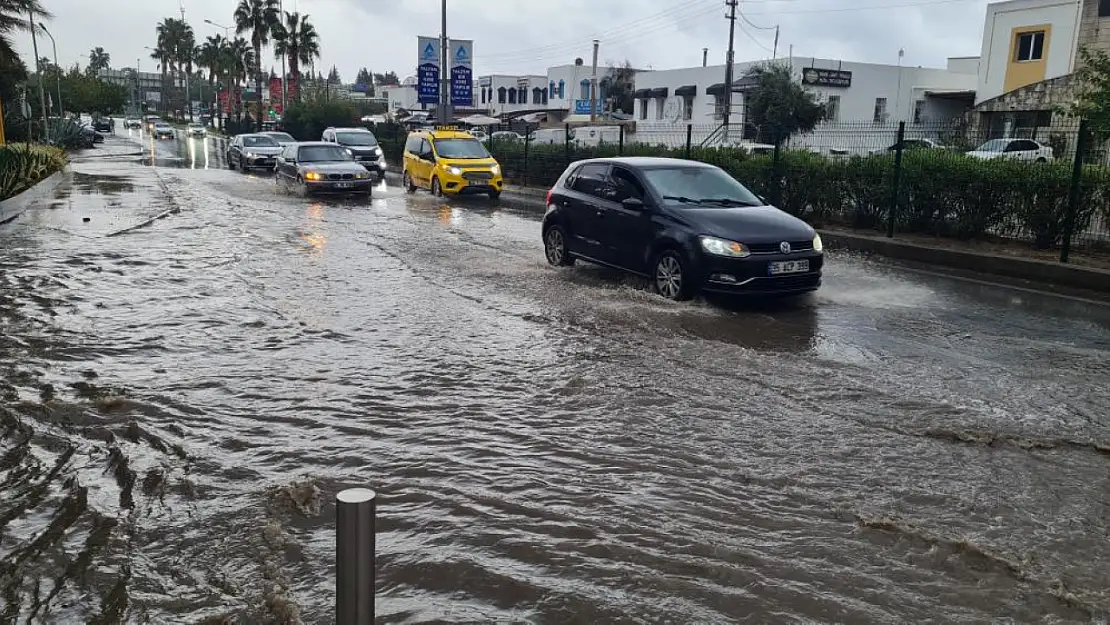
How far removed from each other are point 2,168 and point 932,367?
18410 mm

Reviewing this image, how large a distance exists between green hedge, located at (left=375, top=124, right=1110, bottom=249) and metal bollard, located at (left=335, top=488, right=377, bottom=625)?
12.5 metres

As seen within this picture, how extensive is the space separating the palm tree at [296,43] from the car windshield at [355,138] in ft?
96.3

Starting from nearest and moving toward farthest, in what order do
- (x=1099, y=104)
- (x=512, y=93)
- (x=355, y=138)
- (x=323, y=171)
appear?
(x=1099, y=104) → (x=323, y=171) → (x=355, y=138) → (x=512, y=93)

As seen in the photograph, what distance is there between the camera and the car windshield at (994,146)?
46.5 feet

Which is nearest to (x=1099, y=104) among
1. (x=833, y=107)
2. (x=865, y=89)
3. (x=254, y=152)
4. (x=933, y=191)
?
(x=933, y=191)

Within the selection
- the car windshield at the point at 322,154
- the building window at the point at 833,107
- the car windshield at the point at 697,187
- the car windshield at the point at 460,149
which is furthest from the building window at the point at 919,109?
the car windshield at the point at 697,187

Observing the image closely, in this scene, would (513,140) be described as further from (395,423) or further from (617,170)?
(395,423)

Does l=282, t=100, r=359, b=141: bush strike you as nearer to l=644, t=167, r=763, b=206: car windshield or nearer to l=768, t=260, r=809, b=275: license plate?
l=644, t=167, r=763, b=206: car windshield

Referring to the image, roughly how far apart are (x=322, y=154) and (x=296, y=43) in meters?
47.7

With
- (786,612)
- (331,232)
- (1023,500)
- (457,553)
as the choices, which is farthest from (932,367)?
(331,232)

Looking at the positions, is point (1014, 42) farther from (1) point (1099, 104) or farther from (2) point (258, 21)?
(2) point (258, 21)

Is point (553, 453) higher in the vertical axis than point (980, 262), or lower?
lower

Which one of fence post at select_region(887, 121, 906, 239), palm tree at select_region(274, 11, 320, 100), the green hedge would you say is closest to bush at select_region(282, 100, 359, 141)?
palm tree at select_region(274, 11, 320, 100)

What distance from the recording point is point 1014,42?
42.2 m
